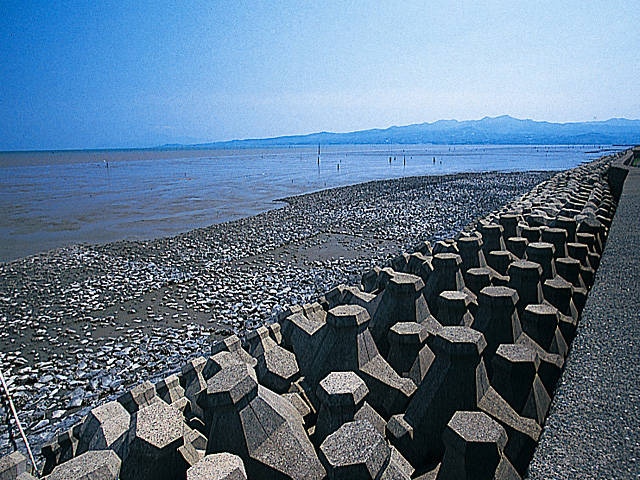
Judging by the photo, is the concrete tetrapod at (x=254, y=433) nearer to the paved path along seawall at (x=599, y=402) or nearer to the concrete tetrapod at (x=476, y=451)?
the concrete tetrapod at (x=476, y=451)

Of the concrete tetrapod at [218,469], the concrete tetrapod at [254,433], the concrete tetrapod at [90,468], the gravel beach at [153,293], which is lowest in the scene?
the gravel beach at [153,293]

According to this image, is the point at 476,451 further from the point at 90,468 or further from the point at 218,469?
the point at 90,468

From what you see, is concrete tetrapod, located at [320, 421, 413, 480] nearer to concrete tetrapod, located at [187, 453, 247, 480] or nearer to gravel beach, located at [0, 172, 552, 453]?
concrete tetrapod, located at [187, 453, 247, 480]

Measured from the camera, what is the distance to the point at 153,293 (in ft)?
32.0

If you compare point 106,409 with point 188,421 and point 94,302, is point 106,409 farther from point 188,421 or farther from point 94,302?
point 94,302

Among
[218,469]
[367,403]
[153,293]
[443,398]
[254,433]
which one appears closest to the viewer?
[218,469]

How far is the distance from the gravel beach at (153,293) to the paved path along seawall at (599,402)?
5.47 m

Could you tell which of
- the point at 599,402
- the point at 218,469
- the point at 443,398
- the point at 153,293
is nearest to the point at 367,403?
the point at 443,398

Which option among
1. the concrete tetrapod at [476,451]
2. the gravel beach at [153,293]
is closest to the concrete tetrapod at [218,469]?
the concrete tetrapod at [476,451]

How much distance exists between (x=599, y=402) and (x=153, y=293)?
9.88 meters

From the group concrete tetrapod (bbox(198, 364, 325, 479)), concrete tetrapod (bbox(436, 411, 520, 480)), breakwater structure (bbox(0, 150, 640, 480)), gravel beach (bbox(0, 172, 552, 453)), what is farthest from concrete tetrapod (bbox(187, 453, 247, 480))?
gravel beach (bbox(0, 172, 552, 453))

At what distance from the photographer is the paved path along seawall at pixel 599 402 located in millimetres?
1089

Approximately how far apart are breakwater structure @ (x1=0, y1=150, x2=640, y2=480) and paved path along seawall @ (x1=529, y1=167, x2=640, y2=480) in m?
0.26

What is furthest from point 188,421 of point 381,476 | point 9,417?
point 9,417
